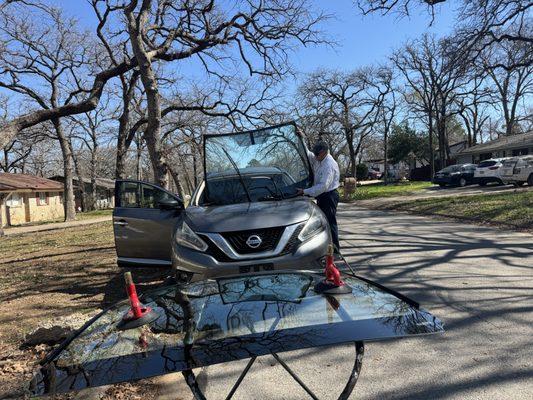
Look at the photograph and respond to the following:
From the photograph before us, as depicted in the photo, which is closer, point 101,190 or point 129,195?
point 129,195

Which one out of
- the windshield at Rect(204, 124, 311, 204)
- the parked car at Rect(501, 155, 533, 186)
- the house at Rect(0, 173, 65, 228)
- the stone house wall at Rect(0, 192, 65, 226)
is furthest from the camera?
the stone house wall at Rect(0, 192, 65, 226)

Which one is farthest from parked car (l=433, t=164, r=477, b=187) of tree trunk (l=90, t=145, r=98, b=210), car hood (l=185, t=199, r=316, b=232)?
tree trunk (l=90, t=145, r=98, b=210)

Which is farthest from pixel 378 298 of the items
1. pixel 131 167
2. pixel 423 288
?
pixel 131 167

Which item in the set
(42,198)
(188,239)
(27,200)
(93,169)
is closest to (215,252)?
(188,239)

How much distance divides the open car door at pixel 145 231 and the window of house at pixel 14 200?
33700 millimetres

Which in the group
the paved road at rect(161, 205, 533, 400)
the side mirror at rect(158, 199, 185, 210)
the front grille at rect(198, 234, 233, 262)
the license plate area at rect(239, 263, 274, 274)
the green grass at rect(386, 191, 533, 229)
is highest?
the side mirror at rect(158, 199, 185, 210)

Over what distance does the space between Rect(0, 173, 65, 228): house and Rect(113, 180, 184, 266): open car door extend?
96.1 feet

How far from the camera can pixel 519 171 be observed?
23.7 meters

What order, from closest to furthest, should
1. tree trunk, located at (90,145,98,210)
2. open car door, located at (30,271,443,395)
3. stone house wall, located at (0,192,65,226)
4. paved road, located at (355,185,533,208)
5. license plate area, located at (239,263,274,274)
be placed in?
open car door, located at (30,271,443,395) < license plate area, located at (239,263,274,274) < paved road, located at (355,185,533,208) < stone house wall, located at (0,192,65,226) < tree trunk, located at (90,145,98,210)

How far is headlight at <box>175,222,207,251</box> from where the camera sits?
4.89m

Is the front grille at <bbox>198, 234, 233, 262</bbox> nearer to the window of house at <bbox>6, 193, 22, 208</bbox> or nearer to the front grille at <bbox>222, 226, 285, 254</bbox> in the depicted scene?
the front grille at <bbox>222, 226, 285, 254</bbox>

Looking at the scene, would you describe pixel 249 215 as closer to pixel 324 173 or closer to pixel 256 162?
pixel 256 162

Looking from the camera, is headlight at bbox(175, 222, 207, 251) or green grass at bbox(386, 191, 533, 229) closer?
headlight at bbox(175, 222, 207, 251)

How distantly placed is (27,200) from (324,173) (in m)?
38.3
